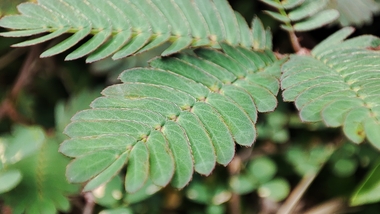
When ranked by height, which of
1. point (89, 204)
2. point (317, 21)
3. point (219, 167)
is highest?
point (317, 21)

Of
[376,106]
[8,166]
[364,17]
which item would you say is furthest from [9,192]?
[364,17]

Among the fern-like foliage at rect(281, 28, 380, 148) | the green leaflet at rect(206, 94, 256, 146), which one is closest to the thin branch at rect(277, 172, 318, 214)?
the fern-like foliage at rect(281, 28, 380, 148)

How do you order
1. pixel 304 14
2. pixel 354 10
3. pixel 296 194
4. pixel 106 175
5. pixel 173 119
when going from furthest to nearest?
pixel 296 194 < pixel 354 10 < pixel 304 14 < pixel 173 119 < pixel 106 175

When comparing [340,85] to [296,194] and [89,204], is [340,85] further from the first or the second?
[89,204]

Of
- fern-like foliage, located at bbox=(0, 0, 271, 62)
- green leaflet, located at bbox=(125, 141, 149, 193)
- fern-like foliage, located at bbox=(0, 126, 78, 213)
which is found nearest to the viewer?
green leaflet, located at bbox=(125, 141, 149, 193)

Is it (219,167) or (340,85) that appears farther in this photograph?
(219,167)

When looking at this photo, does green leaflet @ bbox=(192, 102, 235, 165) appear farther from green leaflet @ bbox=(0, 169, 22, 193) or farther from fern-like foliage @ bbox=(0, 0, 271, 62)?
green leaflet @ bbox=(0, 169, 22, 193)

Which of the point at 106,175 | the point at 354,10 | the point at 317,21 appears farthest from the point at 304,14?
the point at 106,175
